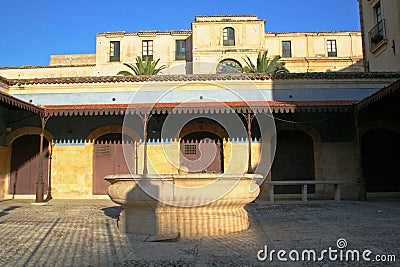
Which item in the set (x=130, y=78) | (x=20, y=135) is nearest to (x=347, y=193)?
(x=130, y=78)

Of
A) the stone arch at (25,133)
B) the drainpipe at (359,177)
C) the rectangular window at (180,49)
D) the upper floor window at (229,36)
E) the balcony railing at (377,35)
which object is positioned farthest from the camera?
the rectangular window at (180,49)

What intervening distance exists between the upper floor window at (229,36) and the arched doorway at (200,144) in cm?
2047

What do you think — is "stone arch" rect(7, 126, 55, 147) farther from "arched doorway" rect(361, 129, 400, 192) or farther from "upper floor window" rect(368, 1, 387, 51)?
"upper floor window" rect(368, 1, 387, 51)

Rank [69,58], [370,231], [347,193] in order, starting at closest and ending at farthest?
[370,231], [347,193], [69,58]

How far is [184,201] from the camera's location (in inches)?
206

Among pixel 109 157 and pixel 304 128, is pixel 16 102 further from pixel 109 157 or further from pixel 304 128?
pixel 304 128

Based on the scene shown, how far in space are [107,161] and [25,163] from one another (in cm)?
321

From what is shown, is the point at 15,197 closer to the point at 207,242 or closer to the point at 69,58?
the point at 207,242

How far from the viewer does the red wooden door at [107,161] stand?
13.9m

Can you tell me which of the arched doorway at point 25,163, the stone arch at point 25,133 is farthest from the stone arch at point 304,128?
the arched doorway at point 25,163

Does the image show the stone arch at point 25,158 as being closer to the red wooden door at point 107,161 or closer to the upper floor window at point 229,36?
the red wooden door at point 107,161

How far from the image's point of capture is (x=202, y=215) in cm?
539

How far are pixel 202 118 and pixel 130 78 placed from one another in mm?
3188

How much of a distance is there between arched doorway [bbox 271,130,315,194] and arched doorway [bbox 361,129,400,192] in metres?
1.99
